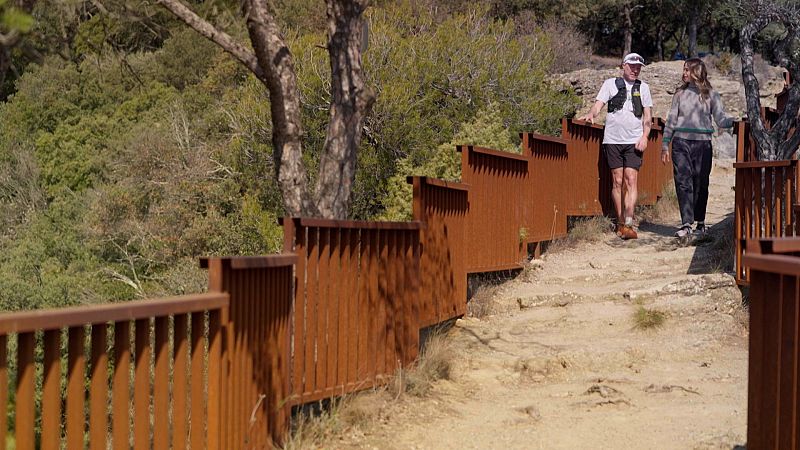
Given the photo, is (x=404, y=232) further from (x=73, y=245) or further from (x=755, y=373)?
(x=73, y=245)

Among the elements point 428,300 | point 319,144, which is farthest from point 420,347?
point 319,144

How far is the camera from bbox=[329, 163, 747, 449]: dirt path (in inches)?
260

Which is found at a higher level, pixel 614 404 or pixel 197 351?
pixel 197 351

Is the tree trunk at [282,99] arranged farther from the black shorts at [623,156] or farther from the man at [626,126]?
the black shorts at [623,156]

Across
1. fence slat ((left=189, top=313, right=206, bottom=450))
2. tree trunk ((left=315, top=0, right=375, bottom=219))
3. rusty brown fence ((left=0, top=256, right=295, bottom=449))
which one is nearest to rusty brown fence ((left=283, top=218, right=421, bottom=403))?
rusty brown fence ((left=0, top=256, right=295, bottom=449))

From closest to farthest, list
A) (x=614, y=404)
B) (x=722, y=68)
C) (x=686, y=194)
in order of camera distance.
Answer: (x=614, y=404) → (x=686, y=194) → (x=722, y=68)

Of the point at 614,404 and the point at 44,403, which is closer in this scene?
the point at 44,403

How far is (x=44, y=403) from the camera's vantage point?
4.04 m

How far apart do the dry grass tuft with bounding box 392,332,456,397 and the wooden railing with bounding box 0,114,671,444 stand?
4.3 inches

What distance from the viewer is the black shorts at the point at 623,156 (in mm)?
12747

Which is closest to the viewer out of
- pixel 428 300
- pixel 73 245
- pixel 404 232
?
pixel 404 232

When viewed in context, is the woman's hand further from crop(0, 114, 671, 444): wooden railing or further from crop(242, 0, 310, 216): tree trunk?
crop(242, 0, 310, 216): tree trunk

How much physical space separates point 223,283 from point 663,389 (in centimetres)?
364

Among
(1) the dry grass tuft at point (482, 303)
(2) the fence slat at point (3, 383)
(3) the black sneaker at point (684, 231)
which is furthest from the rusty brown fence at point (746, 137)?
(2) the fence slat at point (3, 383)
